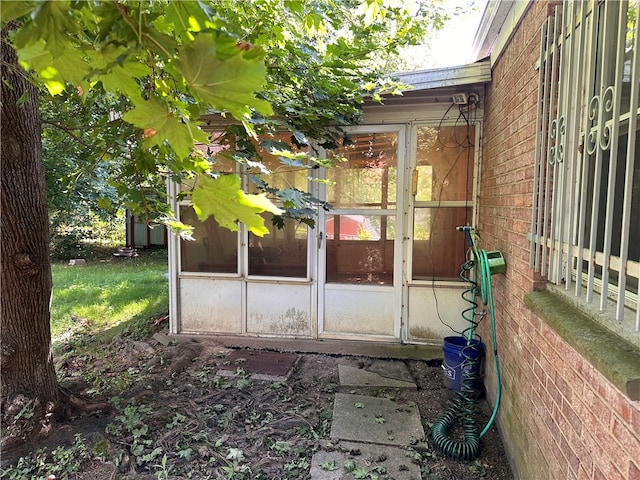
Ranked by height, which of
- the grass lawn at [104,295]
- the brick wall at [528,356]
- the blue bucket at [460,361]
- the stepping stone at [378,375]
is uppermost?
the brick wall at [528,356]

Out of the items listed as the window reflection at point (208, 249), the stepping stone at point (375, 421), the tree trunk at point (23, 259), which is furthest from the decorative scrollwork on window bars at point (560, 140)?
the window reflection at point (208, 249)

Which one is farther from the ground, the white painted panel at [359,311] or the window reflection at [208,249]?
the window reflection at [208,249]

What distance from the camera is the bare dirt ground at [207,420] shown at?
2311 millimetres

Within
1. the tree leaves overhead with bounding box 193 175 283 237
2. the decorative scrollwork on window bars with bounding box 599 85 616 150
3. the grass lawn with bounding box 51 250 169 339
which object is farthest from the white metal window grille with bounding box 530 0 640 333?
the grass lawn with bounding box 51 250 169 339

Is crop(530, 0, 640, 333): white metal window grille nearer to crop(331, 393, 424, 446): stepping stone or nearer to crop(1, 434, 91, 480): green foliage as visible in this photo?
crop(331, 393, 424, 446): stepping stone

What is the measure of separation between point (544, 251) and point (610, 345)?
0.77m

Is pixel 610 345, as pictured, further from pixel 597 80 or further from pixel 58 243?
pixel 58 243

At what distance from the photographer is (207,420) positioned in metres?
2.83

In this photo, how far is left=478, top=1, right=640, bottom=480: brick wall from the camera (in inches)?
48.8

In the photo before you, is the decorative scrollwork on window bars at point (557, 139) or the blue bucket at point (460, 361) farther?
the blue bucket at point (460, 361)

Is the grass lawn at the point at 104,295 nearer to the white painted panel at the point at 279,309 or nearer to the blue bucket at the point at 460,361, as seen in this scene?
the white painted panel at the point at 279,309

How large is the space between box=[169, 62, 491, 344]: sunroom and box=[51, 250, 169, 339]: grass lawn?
4.98 feet

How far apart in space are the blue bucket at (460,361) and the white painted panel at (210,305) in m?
2.34

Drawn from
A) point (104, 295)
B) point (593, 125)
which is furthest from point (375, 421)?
point (104, 295)
